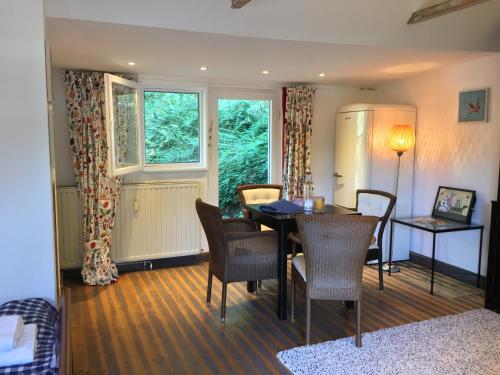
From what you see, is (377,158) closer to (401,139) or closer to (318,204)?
(401,139)

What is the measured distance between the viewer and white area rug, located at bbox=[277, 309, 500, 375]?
8.42 ft

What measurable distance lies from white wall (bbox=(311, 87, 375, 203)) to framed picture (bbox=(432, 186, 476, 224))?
1.36 metres

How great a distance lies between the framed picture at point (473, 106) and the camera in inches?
152

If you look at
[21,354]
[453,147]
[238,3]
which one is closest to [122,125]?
[238,3]

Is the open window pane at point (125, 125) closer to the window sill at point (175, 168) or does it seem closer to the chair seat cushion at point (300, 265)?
the window sill at point (175, 168)

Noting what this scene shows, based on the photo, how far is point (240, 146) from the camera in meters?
4.99

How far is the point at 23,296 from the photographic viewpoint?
7.44 ft

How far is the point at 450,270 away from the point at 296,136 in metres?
2.15

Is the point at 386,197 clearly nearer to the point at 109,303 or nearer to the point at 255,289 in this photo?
the point at 255,289

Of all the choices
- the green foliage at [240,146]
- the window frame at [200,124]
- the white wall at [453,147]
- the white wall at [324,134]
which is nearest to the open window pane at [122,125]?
the window frame at [200,124]

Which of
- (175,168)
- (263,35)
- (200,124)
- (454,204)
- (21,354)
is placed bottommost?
(21,354)

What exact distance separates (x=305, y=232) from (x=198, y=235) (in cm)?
219

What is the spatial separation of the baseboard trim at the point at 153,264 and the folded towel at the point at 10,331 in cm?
244

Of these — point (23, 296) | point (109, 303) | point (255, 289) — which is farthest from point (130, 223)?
point (23, 296)
